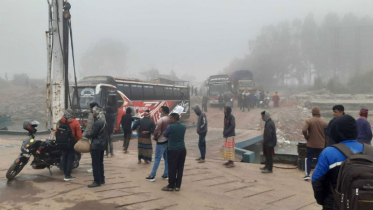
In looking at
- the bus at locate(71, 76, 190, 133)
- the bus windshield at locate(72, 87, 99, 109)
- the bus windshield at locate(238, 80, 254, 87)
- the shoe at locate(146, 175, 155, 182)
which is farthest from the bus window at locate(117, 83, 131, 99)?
Answer: the bus windshield at locate(238, 80, 254, 87)

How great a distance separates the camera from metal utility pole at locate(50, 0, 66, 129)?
6918 mm

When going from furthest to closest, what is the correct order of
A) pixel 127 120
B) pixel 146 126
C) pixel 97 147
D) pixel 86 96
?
pixel 86 96
pixel 127 120
pixel 146 126
pixel 97 147

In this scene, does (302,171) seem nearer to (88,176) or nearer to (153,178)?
(153,178)

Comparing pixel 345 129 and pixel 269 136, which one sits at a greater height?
pixel 345 129

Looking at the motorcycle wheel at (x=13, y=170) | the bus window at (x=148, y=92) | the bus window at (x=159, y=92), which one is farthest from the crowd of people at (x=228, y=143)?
the bus window at (x=159, y=92)

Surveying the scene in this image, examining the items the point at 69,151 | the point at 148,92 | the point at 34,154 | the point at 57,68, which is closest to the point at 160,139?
the point at 69,151

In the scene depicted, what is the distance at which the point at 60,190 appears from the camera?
513 centimetres

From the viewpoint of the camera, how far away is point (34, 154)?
5828 millimetres

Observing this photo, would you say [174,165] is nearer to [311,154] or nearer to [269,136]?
[269,136]

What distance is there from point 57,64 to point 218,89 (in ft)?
84.5

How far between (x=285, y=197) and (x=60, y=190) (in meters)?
4.25

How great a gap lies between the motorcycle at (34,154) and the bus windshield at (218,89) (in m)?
26.5

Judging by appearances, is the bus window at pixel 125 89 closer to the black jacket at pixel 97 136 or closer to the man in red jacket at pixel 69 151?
the man in red jacket at pixel 69 151

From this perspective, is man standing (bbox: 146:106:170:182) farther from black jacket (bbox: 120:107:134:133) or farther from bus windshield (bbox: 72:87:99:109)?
bus windshield (bbox: 72:87:99:109)
